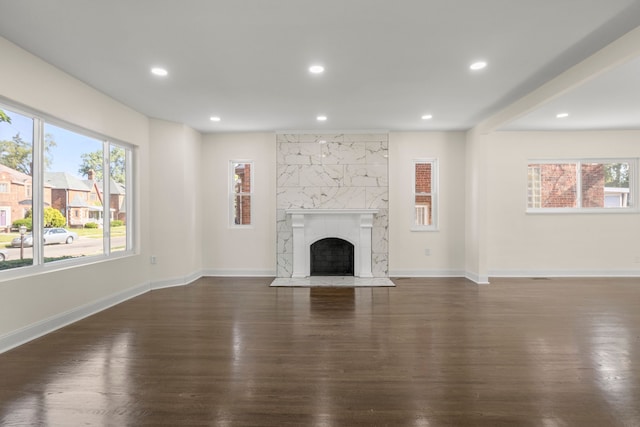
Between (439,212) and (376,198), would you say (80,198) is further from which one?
(439,212)

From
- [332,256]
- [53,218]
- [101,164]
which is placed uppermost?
[101,164]

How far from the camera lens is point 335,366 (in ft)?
8.95

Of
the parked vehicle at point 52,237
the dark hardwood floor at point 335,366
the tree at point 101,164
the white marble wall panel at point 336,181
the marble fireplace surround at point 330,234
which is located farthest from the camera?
the white marble wall panel at point 336,181

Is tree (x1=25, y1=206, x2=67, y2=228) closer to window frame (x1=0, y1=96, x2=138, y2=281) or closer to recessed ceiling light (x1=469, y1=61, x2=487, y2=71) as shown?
window frame (x1=0, y1=96, x2=138, y2=281)

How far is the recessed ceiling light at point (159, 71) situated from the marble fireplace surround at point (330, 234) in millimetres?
3274

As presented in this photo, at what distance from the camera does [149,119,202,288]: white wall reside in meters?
5.57

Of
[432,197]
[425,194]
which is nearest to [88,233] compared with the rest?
[425,194]

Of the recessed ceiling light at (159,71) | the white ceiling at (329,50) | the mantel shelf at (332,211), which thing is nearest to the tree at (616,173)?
the white ceiling at (329,50)

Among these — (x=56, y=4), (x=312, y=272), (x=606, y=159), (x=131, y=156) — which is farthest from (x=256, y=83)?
(x=606, y=159)

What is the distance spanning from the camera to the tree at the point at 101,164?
4.31 meters

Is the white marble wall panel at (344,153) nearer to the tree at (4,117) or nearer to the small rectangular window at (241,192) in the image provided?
the small rectangular window at (241,192)

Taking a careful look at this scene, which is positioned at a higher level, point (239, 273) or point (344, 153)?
point (344, 153)

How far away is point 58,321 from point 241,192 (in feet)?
12.0

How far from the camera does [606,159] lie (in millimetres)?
6445
